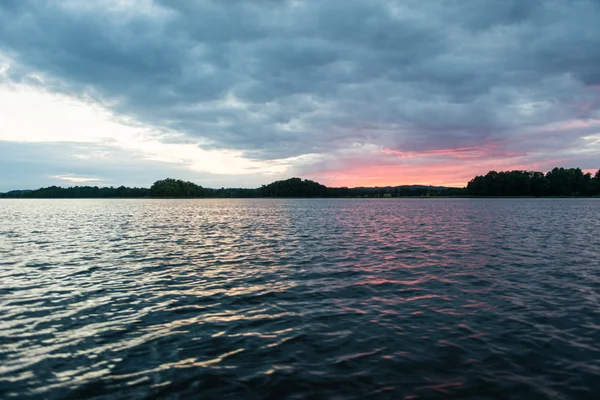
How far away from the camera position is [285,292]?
60.8ft

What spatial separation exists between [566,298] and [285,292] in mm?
13153

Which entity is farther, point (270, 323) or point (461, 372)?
point (270, 323)

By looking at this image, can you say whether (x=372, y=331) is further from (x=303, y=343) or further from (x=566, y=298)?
(x=566, y=298)

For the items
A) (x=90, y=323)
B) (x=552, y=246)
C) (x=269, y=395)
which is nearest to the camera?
(x=269, y=395)

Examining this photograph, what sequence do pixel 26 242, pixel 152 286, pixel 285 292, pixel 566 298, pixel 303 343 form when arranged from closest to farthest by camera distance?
pixel 303 343, pixel 566 298, pixel 285 292, pixel 152 286, pixel 26 242

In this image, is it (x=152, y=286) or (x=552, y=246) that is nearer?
(x=152, y=286)

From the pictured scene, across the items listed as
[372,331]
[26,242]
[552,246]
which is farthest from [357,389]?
[26,242]

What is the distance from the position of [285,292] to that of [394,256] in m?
14.1

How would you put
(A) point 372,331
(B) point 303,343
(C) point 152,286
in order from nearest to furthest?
(B) point 303,343
(A) point 372,331
(C) point 152,286

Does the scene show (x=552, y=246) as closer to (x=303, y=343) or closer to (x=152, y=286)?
(x=303, y=343)

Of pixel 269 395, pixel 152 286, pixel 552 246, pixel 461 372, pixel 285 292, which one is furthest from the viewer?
pixel 552 246

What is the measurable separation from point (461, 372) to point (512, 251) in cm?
2626

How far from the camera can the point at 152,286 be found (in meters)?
19.8

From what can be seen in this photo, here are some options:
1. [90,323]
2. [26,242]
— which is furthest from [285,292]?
[26,242]
